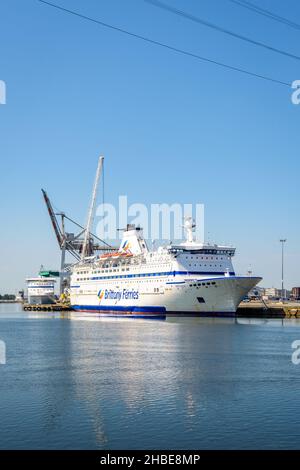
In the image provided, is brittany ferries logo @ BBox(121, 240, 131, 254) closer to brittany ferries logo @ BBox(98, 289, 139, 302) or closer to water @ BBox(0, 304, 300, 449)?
brittany ferries logo @ BBox(98, 289, 139, 302)

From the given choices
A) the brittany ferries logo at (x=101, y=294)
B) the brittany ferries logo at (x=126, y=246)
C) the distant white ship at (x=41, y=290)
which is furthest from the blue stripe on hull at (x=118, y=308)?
the distant white ship at (x=41, y=290)

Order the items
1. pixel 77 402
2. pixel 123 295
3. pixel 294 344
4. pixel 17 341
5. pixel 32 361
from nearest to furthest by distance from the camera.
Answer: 1. pixel 77 402
2. pixel 32 361
3. pixel 294 344
4. pixel 17 341
5. pixel 123 295

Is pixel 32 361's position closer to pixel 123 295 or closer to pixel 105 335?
pixel 105 335

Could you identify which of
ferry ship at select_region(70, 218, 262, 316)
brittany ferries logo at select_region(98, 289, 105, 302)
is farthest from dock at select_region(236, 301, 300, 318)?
brittany ferries logo at select_region(98, 289, 105, 302)

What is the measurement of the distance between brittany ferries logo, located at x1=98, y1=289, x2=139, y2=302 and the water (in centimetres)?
3409

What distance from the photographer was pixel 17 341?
41.1 meters

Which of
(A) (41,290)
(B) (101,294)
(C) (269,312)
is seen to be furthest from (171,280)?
(A) (41,290)

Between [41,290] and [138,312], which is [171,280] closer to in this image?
[138,312]

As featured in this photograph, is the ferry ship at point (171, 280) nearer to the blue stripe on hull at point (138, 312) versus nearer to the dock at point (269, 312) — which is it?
the blue stripe on hull at point (138, 312)

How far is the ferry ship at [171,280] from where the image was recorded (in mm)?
60969

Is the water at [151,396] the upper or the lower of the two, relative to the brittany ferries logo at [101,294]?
lower

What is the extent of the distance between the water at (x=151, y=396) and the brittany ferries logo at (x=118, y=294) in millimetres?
34091
